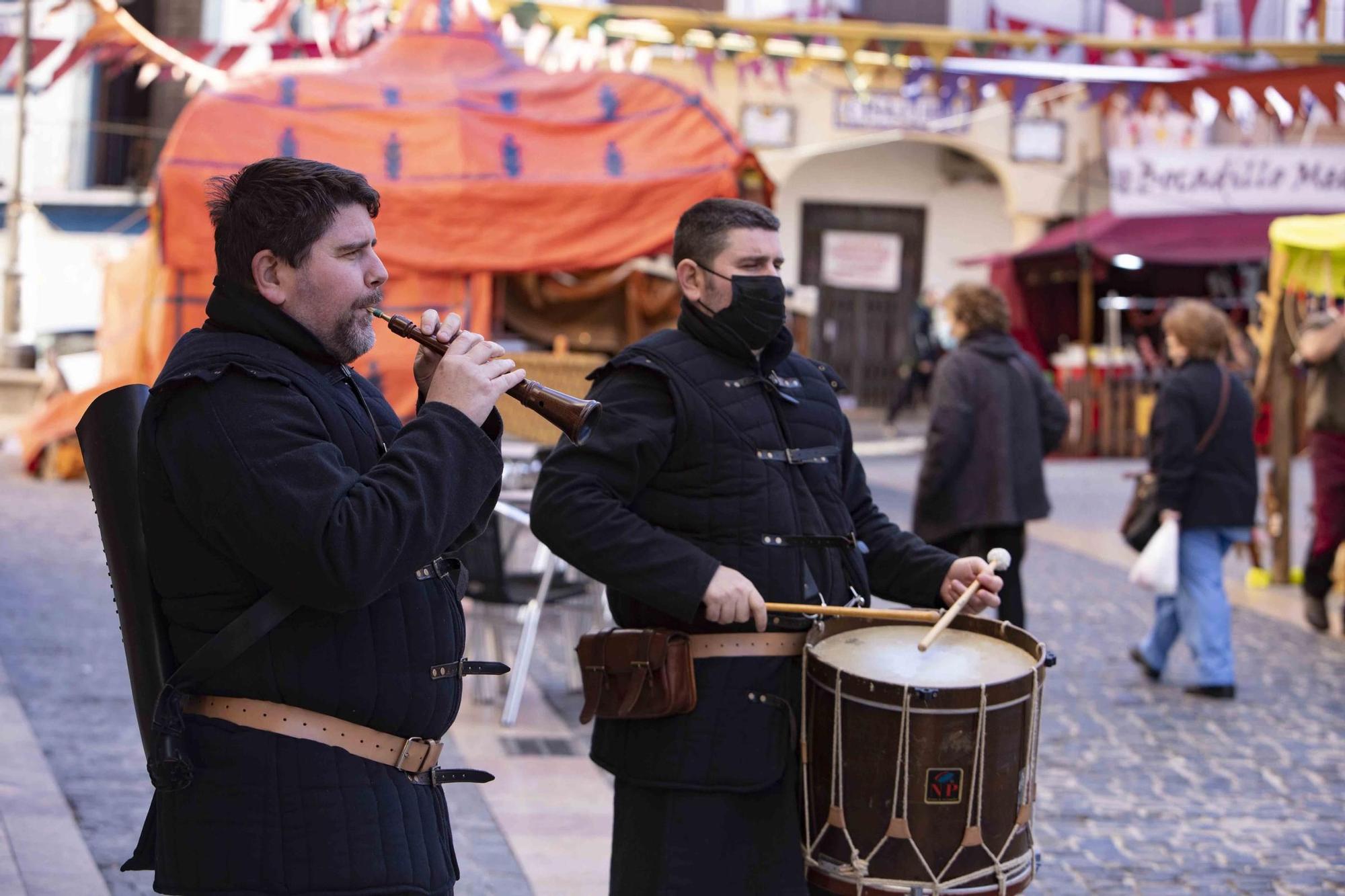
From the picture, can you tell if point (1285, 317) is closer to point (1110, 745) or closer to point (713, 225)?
point (1110, 745)

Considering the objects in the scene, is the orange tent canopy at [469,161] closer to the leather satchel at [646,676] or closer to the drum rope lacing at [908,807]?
the leather satchel at [646,676]

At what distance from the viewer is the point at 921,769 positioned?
3170 mm

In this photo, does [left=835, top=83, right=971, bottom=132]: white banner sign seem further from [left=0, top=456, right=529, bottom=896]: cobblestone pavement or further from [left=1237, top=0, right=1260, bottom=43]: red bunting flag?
[left=0, top=456, right=529, bottom=896]: cobblestone pavement

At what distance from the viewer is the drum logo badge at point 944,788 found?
125 inches

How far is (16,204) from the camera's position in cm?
1836

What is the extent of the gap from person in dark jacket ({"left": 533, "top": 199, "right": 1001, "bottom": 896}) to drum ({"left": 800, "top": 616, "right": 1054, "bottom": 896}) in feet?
0.39

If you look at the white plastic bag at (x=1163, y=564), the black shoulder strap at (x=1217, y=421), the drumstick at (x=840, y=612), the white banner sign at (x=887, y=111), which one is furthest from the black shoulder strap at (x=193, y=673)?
the white banner sign at (x=887, y=111)

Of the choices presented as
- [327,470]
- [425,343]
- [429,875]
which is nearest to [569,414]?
[425,343]

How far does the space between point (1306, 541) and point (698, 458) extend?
1030 cm

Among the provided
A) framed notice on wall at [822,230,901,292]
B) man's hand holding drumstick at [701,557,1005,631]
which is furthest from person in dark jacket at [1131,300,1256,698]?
framed notice on wall at [822,230,901,292]

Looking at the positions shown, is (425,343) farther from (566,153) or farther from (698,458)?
(566,153)

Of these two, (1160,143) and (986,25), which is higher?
(986,25)

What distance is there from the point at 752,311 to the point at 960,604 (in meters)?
0.75

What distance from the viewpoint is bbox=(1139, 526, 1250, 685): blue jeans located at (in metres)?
7.34
